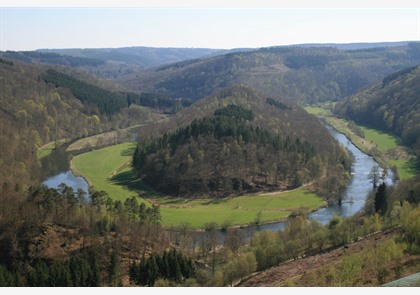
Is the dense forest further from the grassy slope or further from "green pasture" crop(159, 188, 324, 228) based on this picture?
the grassy slope

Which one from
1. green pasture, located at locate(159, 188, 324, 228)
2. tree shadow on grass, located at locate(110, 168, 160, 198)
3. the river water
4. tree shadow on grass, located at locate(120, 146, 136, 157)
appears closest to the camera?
the river water

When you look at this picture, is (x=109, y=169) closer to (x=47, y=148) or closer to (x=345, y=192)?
(x=47, y=148)

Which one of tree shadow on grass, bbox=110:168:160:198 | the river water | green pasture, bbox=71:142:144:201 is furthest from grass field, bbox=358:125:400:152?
green pasture, bbox=71:142:144:201

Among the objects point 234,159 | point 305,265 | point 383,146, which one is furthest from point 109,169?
point 383,146

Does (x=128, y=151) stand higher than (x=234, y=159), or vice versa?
(x=234, y=159)

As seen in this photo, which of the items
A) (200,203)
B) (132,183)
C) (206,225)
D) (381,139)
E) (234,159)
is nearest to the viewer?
(206,225)

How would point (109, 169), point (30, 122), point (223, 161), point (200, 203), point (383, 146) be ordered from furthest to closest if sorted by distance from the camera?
1. point (30, 122)
2. point (383, 146)
3. point (109, 169)
4. point (223, 161)
5. point (200, 203)

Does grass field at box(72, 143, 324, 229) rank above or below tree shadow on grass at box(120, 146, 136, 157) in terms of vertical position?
below
